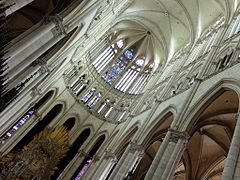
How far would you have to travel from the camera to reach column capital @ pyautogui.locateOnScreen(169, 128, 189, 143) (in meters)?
11.5

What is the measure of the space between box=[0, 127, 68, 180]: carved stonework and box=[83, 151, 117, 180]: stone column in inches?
101

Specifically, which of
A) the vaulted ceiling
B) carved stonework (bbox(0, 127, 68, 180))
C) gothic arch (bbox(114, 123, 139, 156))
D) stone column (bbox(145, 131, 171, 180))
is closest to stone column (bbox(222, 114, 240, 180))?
stone column (bbox(145, 131, 171, 180))

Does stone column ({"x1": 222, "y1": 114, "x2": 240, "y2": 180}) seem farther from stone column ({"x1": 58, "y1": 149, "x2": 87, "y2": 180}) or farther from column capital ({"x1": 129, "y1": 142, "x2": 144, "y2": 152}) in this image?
stone column ({"x1": 58, "y1": 149, "x2": 87, "y2": 180})

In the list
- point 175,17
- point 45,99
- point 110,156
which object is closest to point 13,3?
point 110,156

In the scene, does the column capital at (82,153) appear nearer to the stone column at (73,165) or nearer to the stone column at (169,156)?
the stone column at (73,165)

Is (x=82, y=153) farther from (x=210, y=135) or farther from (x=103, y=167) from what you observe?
(x=210, y=135)

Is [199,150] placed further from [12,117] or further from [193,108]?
[12,117]

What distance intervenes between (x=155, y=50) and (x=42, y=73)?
39.0 feet

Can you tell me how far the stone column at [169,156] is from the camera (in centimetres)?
1093

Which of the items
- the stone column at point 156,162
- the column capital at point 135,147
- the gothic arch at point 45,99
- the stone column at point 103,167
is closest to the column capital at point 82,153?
the stone column at point 103,167

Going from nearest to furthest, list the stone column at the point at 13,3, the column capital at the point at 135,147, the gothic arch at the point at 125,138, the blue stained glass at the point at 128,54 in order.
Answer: the stone column at the point at 13,3 → the column capital at the point at 135,147 → the gothic arch at the point at 125,138 → the blue stained glass at the point at 128,54

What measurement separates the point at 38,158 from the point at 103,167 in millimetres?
3904

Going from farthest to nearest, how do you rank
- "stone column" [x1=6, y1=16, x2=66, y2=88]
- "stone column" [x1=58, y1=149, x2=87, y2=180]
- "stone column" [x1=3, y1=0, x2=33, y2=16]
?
"stone column" [x1=58, y1=149, x2=87, y2=180]
"stone column" [x1=6, y1=16, x2=66, y2=88]
"stone column" [x1=3, y1=0, x2=33, y2=16]

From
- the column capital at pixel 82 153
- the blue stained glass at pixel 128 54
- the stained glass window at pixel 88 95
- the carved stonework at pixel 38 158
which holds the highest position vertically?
the blue stained glass at pixel 128 54
